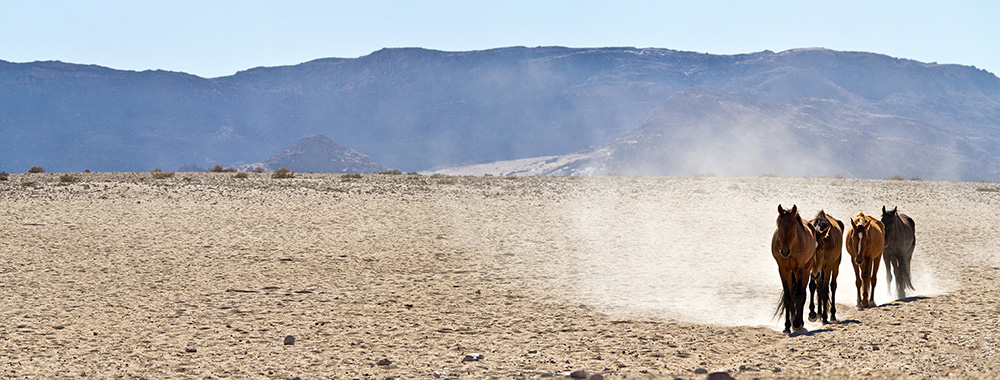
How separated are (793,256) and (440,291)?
20.2 ft

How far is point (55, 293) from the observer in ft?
41.3

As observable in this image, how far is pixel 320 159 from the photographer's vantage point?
147 m

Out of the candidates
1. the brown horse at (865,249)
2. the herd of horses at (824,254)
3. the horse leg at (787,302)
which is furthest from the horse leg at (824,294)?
the brown horse at (865,249)

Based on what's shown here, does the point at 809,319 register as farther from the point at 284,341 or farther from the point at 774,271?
the point at 284,341

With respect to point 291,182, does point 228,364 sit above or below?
below

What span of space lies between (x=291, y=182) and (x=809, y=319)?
1019 inches

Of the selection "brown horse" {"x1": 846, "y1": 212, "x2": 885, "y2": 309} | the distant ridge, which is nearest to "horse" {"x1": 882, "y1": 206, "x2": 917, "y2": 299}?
"brown horse" {"x1": 846, "y1": 212, "x2": 885, "y2": 309}

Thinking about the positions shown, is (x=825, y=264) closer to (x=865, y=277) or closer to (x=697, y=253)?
(x=865, y=277)

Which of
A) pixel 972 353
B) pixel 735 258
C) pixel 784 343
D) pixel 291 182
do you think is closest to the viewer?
pixel 972 353

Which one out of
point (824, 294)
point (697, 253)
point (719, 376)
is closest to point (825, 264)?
point (824, 294)

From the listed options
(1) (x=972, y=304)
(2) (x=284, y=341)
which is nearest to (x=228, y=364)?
(2) (x=284, y=341)

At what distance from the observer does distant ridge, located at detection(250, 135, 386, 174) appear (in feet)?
468

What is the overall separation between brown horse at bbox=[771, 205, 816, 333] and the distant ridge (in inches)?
5179

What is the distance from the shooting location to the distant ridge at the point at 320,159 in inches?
5610
